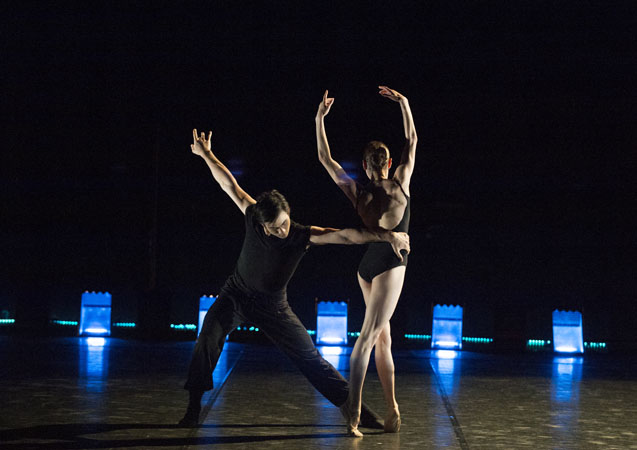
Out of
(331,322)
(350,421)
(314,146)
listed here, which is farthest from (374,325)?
(314,146)

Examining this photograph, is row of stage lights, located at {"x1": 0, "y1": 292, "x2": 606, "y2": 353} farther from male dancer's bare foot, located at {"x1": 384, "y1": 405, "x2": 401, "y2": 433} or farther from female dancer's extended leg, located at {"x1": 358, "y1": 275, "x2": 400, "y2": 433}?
male dancer's bare foot, located at {"x1": 384, "y1": 405, "x2": 401, "y2": 433}

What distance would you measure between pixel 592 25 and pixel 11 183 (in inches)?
288

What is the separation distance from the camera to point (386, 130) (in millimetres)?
9578

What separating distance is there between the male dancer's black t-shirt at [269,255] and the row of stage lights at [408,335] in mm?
4873

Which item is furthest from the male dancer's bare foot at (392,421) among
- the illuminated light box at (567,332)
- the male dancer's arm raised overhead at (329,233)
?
the illuminated light box at (567,332)

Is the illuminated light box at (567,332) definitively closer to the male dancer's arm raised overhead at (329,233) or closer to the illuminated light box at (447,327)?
the illuminated light box at (447,327)

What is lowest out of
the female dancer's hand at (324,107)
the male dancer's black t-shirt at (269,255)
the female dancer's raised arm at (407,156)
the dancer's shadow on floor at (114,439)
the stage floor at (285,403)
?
the dancer's shadow on floor at (114,439)

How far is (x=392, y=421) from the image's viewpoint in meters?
4.19

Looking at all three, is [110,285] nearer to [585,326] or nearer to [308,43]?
[308,43]

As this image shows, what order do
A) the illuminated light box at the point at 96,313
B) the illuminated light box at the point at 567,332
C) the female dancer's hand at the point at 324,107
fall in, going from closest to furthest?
the female dancer's hand at the point at 324,107 < the illuminated light box at the point at 567,332 < the illuminated light box at the point at 96,313

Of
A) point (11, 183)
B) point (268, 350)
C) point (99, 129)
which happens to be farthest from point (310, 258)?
point (11, 183)

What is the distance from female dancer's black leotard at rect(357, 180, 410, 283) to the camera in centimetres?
412

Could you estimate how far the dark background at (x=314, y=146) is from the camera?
8711 millimetres

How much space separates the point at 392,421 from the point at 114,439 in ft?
4.68
